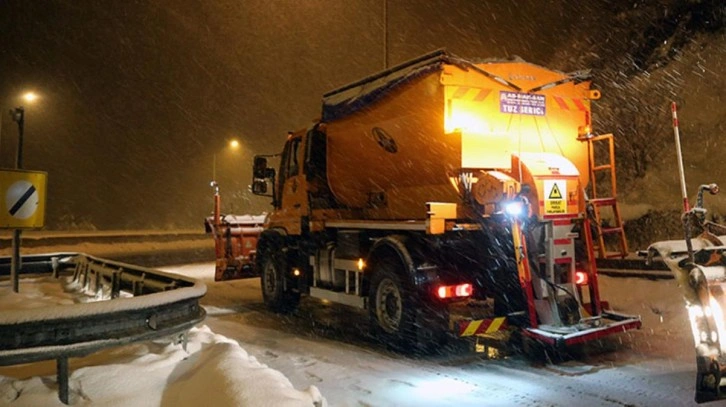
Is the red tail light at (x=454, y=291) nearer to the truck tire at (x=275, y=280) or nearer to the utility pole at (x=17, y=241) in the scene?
the truck tire at (x=275, y=280)

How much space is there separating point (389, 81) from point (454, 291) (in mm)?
2929

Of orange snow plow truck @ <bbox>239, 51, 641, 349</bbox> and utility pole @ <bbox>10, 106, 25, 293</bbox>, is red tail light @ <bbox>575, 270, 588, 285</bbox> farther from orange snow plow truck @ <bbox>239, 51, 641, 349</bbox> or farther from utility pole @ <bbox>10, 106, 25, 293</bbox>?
utility pole @ <bbox>10, 106, 25, 293</bbox>

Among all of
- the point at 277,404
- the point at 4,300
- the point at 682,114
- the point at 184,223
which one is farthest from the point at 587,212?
the point at 184,223

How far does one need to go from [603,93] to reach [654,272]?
760cm

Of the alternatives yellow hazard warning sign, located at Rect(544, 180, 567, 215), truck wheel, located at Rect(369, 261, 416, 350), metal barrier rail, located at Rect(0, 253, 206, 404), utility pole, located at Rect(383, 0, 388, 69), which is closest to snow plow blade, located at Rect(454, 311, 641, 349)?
truck wheel, located at Rect(369, 261, 416, 350)

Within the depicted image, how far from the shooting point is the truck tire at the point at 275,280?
10617 millimetres

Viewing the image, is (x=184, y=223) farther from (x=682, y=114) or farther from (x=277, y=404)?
(x=277, y=404)

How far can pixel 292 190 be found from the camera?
430 inches

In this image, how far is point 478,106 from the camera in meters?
7.50

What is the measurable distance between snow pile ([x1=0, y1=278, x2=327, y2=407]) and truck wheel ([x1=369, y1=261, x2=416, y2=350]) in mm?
2795

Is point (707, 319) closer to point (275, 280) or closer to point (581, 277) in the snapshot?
point (581, 277)

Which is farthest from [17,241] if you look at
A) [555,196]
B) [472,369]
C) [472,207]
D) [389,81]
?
[555,196]

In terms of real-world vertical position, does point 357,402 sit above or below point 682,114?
below

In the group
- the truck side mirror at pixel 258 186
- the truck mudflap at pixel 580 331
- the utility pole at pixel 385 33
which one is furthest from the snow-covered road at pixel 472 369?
the utility pole at pixel 385 33
